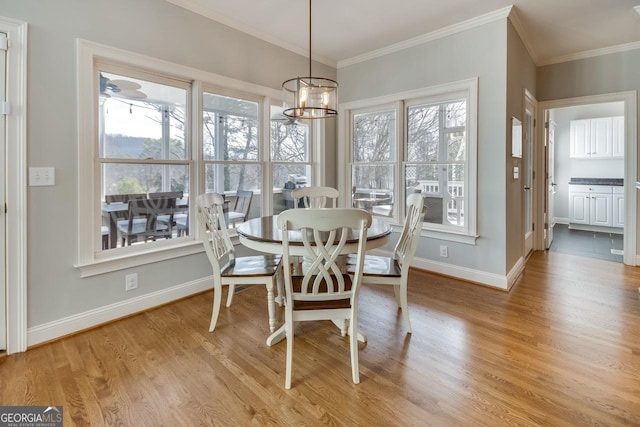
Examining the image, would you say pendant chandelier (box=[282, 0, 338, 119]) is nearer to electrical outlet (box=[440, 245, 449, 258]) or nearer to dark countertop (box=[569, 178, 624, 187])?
electrical outlet (box=[440, 245, 449, 258])

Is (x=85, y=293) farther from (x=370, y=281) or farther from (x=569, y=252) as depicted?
(x=569, y=252)

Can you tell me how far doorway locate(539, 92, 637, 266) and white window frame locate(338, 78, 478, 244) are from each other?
6.53 feet

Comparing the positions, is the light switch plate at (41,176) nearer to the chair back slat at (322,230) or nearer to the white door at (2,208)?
the white door at (2,208)

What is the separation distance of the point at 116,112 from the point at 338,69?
9.71ft

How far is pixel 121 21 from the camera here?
100 inches

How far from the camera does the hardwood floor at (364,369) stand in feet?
5.32

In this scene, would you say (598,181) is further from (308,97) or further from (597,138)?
(308,97)

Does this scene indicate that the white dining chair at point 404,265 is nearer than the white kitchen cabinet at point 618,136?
Yes

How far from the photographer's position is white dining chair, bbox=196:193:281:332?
91.9 inches

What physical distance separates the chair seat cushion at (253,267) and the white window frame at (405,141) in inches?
79.6

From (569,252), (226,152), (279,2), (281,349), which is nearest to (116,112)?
(226,152)

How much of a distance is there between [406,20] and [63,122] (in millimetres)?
3116

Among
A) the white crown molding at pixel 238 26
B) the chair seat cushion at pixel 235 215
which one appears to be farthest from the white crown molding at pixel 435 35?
the chair seat cushion at pixel 235 215

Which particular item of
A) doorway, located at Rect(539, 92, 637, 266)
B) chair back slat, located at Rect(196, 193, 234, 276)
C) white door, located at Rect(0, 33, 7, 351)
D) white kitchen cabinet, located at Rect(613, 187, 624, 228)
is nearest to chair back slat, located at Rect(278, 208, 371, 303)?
chair back slat, located at Rect(196, 193, 234, 276)
